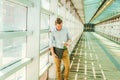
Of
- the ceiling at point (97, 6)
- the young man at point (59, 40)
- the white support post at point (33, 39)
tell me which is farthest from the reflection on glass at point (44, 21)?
the ceiling at point (97, 6)

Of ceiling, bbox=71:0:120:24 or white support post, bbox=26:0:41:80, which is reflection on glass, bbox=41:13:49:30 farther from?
ceiling, bbox=71:0:120:24

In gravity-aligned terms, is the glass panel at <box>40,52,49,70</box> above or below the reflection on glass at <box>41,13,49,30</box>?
below

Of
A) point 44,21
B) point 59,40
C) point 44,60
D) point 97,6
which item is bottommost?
point 44,60

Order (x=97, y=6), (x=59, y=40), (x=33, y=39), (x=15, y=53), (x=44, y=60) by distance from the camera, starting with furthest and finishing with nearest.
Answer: (x=97, y=6), (x=15, y=53), (x=44, y=60), (x=59, y=40), (x=33, y=39)

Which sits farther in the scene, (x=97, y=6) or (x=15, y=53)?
(x=97, y=6)

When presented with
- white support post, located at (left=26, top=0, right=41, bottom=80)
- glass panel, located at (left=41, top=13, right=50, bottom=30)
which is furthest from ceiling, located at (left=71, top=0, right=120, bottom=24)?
white support post, located at (left=26, top=0, right=41, bottom=80)

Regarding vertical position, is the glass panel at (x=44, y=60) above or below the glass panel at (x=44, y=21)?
below

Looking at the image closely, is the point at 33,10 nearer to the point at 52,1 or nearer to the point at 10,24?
the point at 10,24

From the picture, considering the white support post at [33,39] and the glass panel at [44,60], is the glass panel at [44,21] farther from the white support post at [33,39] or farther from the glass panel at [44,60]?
the white support post at [33,39]

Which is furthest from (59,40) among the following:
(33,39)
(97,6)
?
(97,6)

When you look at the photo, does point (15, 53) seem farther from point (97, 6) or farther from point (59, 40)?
point (97, 6)

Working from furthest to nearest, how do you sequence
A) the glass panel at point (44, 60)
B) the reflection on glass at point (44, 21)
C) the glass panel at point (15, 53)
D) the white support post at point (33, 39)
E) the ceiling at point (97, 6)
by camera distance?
1. the ceiling at point (97, 6)
2. the reflection on glass at point (44, 21)
3. the glass panel at point (44, 60)
4. the white support post at point (33, 39)
5. the glass panel at point (15, 53)

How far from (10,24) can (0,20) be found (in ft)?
9.28

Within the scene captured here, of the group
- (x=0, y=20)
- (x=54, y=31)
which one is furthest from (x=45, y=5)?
(x=0, y=20)
